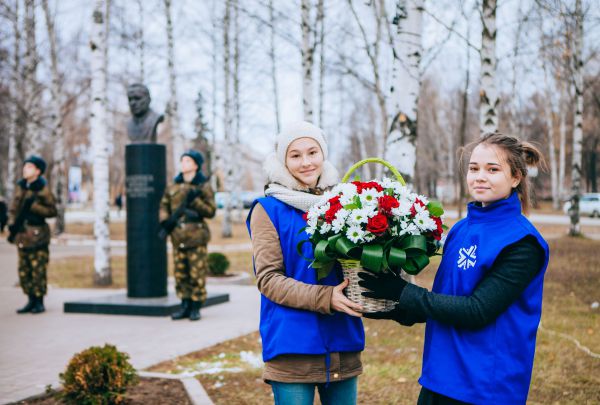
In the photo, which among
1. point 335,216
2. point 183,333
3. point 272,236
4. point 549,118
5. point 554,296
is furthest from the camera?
point 549,118

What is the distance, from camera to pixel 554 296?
31.5 feet

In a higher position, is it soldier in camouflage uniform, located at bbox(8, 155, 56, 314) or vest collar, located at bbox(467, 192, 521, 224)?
vest collar, located at bbox(467, 192, 521, 224)

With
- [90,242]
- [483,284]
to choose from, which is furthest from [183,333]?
[90,242]

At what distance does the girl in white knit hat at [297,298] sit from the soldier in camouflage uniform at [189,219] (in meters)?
5.91

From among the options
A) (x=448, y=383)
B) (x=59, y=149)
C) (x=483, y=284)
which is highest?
(x=59, y=149)

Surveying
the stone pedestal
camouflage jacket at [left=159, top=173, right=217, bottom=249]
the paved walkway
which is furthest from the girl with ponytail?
the stone pedestal

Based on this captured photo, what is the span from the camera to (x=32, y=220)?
9.22 meters

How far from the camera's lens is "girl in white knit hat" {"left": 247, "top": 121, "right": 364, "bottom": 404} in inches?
101

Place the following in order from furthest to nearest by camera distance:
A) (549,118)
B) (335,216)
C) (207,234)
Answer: (549,118) → (207,234) → (335,216)

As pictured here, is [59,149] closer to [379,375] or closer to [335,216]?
[379,375]

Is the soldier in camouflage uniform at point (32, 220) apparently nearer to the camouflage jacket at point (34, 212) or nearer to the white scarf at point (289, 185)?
the camouflage jacket at point (34, 212)

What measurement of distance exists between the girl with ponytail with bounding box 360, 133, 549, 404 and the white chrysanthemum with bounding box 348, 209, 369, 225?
9.1 inches

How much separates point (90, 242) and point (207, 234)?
15919mm

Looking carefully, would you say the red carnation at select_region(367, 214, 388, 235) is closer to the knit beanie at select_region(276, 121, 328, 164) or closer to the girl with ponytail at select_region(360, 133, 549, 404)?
the girl with ponytail at select_region(360, 133, 549, 404)
